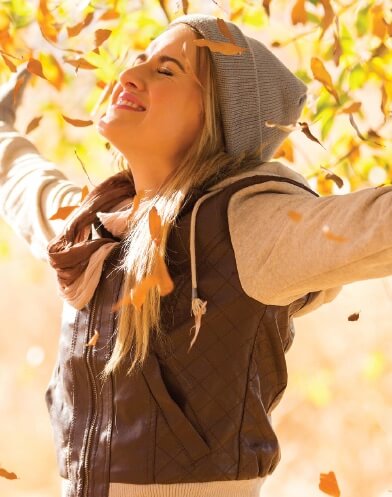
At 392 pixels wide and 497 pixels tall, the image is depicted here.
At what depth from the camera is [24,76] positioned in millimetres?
1814

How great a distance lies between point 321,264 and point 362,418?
1.35 m

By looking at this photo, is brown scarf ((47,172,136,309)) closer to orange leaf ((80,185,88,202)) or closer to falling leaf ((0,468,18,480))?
orange leaf ((80,185,88,202))

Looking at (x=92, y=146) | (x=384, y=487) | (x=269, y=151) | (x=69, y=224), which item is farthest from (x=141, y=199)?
(x=384, y=487)

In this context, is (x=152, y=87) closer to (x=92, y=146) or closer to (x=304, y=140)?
(x=92, y=146)

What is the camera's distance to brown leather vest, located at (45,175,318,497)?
1.22m

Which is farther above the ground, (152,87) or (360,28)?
(152,87)

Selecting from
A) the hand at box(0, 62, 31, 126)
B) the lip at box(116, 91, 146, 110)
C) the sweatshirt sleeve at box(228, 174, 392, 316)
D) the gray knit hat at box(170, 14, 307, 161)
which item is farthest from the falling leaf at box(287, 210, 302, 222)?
the hand at box(0, 62, 31, 126)

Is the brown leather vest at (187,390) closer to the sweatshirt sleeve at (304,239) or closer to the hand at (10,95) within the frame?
the sweatshirt sleeve at (304,239)

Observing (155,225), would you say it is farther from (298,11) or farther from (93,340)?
(298,11)

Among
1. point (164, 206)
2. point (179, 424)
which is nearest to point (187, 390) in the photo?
point (179, 424)

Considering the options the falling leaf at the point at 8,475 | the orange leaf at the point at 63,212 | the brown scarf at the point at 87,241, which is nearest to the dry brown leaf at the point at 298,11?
the brown scarf at the point at 87,241

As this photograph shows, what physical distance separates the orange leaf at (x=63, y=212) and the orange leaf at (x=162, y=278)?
37 cm

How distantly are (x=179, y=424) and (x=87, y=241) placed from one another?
0.35 meters

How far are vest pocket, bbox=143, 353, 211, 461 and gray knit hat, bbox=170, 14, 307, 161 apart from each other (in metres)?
0.42
